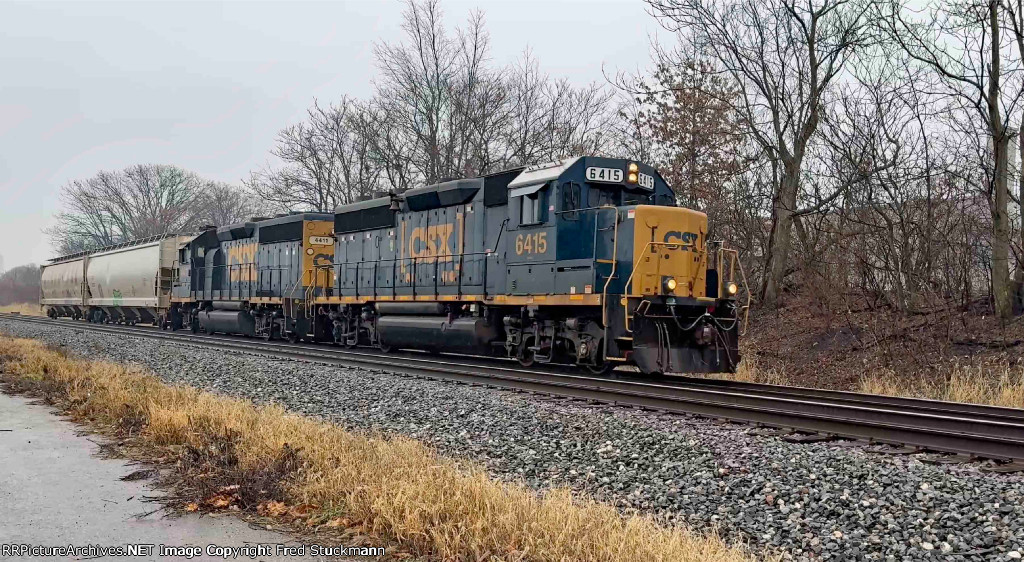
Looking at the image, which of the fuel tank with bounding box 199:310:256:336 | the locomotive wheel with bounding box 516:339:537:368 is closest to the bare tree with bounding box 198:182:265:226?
the fuel tank with bounding box 199:310:256:336

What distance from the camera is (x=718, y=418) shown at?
7.99m

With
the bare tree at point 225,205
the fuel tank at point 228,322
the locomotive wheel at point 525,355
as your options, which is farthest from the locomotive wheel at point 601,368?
the bare tree at point 225,205

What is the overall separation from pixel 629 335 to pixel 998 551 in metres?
7.59

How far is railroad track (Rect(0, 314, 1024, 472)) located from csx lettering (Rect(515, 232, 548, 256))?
2034 millimetres

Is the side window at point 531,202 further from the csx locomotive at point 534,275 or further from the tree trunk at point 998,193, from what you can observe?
the tree trunk at point 998,193

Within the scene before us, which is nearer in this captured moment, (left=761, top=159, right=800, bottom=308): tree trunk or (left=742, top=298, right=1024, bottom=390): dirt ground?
(left=742, top=298, right=1024, bottom=390): dirt ground

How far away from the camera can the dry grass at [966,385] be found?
34.0ft

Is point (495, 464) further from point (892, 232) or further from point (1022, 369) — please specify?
point (892, 232)

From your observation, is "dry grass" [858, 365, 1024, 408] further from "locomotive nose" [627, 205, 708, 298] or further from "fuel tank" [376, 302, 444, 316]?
"fuel tank" [376, 302, 444, 316]

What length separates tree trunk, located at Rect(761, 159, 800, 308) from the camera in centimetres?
1772

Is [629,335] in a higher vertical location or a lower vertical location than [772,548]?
higher

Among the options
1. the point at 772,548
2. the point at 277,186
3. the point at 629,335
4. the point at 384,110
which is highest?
the point at 384,110

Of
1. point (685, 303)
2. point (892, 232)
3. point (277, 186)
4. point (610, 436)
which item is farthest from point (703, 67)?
point (277, 186)
